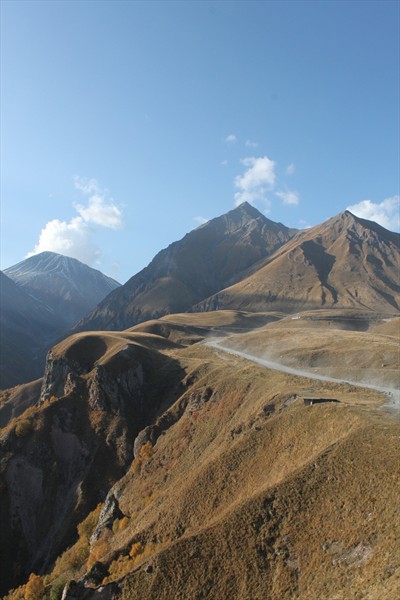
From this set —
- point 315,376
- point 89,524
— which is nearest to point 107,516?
point 89,524

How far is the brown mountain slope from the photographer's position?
33.3 m

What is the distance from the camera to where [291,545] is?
116 feet

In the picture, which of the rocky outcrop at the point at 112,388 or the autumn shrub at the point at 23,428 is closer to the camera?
the autumn shrub at the point at 23,428

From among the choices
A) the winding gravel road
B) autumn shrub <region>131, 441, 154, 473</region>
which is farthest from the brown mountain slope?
the winding gravel road

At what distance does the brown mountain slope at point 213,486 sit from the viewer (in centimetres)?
3334

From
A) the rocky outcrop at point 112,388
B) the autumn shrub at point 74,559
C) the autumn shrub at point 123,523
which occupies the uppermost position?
the rocky outcrop at point 112,388

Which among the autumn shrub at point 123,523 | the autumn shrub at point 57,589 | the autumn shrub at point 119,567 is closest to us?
the autumn shrub at point 119,567

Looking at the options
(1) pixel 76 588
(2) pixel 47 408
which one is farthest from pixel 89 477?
(1) pixel 76 588

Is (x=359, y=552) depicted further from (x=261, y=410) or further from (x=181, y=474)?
(x=181, y=474)

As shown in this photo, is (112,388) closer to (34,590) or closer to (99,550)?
(99,550)

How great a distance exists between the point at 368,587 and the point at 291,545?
30.3 ft

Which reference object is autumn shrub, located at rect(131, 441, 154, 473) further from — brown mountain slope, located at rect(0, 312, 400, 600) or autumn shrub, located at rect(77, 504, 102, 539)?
autumn shrub, located at rect(77, 504, 102, 539)

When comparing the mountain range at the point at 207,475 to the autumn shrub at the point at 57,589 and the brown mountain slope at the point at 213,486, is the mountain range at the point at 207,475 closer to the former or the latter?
the brown mountain slope at the point at 213,486

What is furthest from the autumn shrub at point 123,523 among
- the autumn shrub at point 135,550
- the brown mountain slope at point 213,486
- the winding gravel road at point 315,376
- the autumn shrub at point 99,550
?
the winding gravel road at point 315,376
